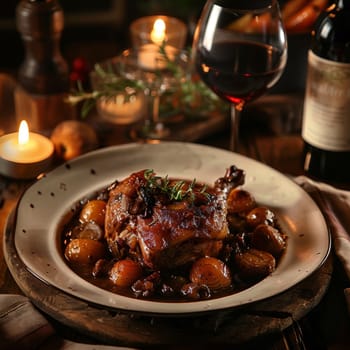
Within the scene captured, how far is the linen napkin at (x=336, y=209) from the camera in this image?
67.9 inches

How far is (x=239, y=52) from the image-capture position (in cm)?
199

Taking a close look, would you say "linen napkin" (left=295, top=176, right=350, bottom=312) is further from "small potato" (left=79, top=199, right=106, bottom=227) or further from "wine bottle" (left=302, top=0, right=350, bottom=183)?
"small potato" (left=79, top=199, right=106, bottom=227)

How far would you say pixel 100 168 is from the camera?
2.01 metres

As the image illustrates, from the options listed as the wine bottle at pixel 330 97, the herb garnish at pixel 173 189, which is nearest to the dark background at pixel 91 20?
the wine bottle at pixel 330 97

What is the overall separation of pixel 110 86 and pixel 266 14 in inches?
24.3

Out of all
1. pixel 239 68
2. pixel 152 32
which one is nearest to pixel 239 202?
pixel 239 68

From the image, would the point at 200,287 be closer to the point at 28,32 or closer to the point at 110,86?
the point at 110,86

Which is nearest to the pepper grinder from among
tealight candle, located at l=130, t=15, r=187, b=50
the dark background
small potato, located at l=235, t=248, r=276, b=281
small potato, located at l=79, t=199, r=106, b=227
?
tealight candle, located at l=130, t=15, r=187, b=50

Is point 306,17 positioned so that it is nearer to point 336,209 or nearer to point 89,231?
point 336,209

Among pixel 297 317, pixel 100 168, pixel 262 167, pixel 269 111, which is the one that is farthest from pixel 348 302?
pixel 269 111

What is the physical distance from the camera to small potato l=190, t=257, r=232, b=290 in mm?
1551

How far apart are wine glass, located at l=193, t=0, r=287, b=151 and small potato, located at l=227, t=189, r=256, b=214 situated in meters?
0.30

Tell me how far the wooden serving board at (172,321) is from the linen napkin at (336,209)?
169mm

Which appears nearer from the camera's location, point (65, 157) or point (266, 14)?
point (266, 14)
